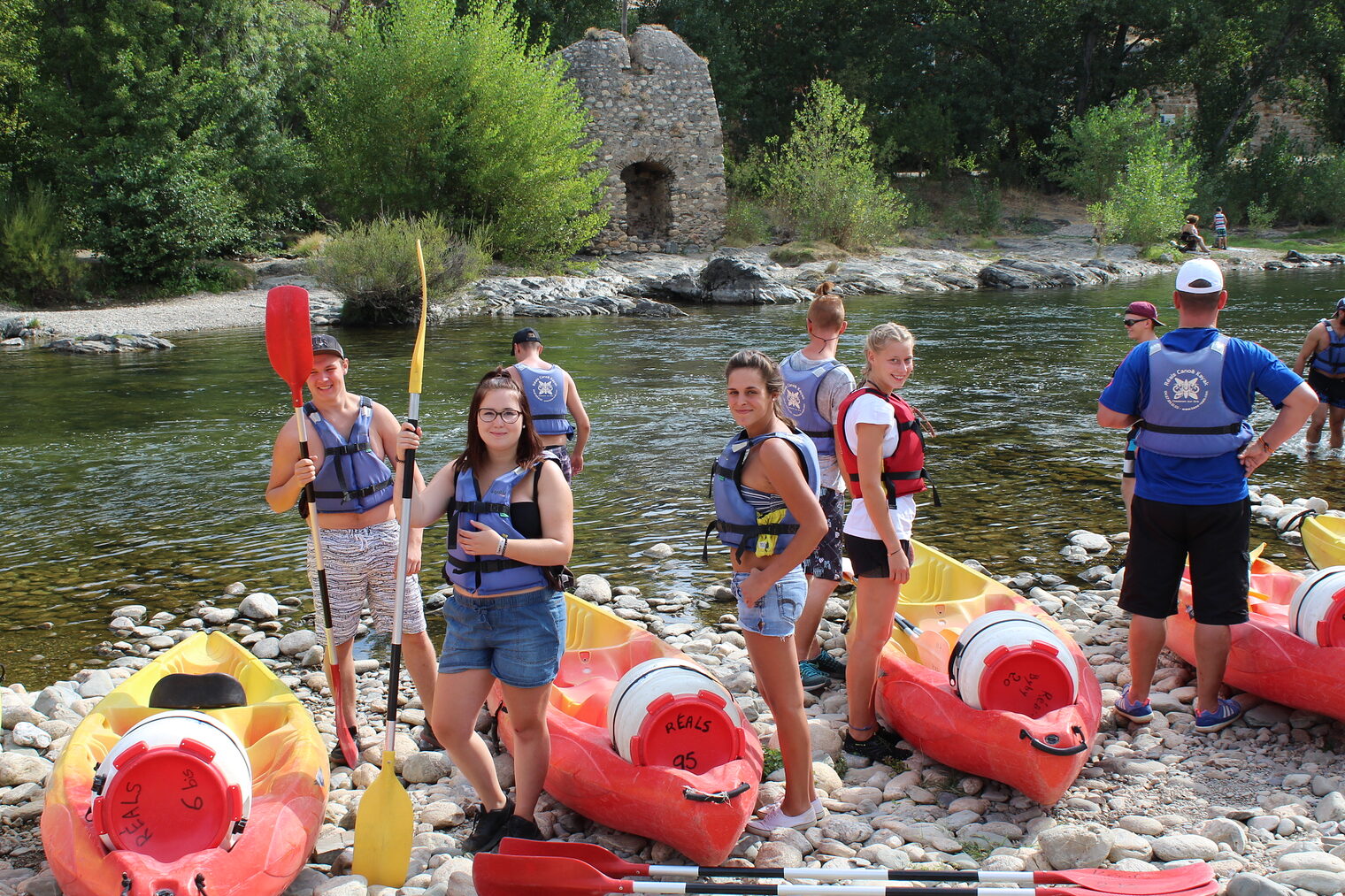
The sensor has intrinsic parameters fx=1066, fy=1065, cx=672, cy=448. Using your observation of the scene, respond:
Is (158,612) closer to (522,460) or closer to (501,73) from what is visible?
(522,460)

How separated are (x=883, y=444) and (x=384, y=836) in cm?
209

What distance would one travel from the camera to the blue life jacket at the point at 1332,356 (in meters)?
8.59

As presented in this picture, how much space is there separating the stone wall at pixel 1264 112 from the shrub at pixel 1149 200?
948 cm

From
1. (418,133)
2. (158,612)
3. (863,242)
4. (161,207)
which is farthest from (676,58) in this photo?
(158,612)

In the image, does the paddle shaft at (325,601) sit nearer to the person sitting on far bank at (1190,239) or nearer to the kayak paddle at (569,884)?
the kayak paddle at (569,884)

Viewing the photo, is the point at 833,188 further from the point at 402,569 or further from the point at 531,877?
the point at 531,877

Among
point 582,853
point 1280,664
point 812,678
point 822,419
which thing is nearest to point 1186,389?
point 1280,664

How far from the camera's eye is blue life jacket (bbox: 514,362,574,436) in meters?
5.81

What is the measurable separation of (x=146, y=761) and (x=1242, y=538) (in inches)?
146

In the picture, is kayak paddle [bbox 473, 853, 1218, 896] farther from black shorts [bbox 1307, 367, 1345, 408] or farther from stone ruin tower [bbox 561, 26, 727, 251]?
stone ruin tower [bbox 561, 26, 727, 251]

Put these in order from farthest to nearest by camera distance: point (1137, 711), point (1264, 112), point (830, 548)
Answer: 1. point (1264, 112)
2. point (830, 548)
3. point (1137, 711)

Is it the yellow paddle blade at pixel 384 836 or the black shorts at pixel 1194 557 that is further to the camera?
the black shorts at pixel 1194 557

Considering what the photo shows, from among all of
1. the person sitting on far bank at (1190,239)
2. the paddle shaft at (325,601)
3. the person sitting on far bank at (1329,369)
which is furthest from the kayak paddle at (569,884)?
the person sitting on far bank at (1190,239)

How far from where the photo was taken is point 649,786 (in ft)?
10.9
